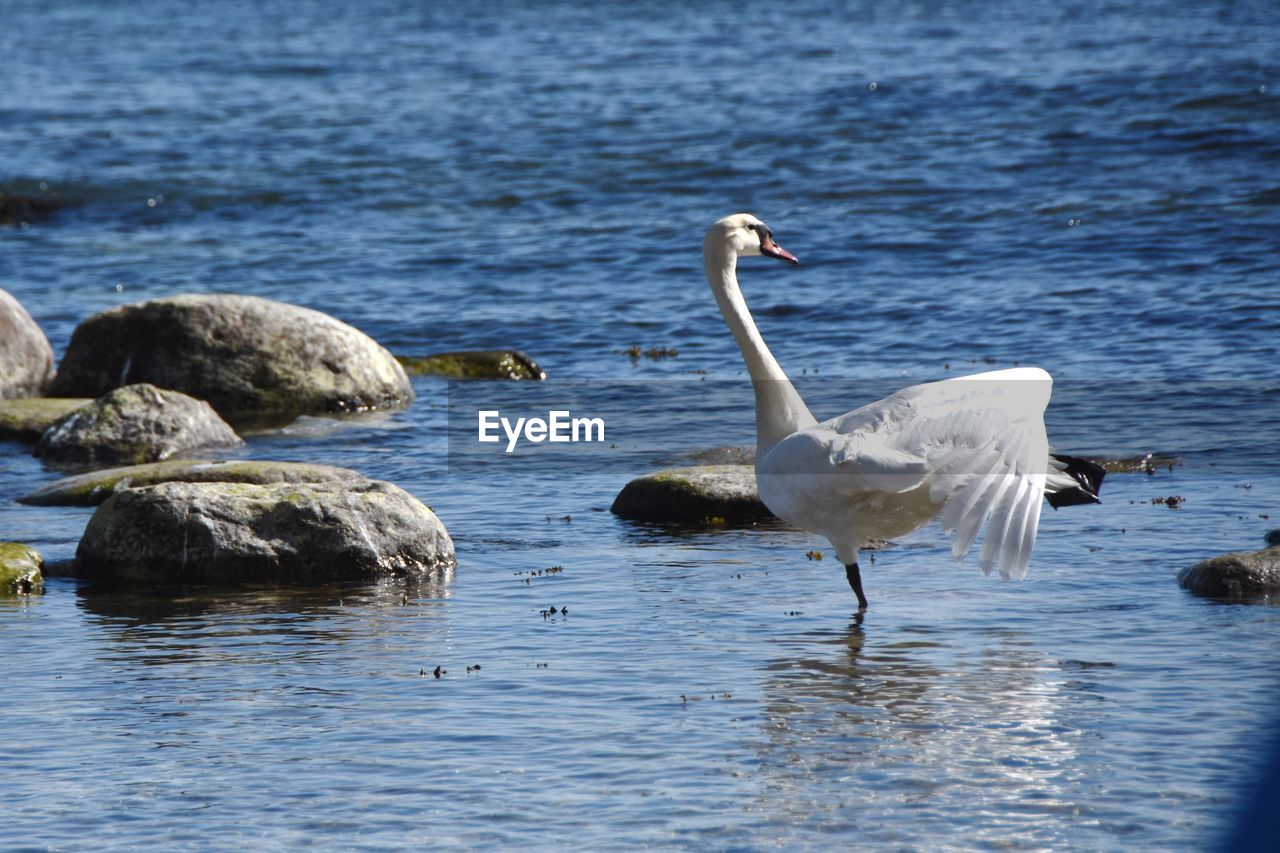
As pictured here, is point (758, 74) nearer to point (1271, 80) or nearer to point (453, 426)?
point (1271, 80)

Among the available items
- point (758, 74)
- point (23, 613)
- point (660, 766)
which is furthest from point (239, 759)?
point (758, 74)

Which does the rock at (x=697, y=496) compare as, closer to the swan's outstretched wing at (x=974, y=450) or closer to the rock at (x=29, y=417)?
the swan's outstretched wing at (x=974, y=450)

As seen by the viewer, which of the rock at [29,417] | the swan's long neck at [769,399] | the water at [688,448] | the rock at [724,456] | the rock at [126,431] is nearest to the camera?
the water at [688,448]

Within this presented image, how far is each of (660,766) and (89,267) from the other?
21404 millimetres

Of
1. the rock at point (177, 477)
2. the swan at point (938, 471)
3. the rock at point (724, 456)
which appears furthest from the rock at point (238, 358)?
the swan at point (938, 471)

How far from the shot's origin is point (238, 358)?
53.2 ft

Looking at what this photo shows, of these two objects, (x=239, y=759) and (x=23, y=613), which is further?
(x=23, y=613)

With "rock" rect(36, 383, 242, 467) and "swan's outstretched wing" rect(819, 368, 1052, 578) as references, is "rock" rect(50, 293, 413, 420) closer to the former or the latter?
"rock" rect(36, 383, 242, 467)

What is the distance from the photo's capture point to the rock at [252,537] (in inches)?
388

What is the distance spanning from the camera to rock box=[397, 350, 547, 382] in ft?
57.7

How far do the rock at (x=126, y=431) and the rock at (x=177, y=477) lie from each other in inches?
50.1

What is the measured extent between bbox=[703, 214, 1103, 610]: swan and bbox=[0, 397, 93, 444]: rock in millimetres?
7860

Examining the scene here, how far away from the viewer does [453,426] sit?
1542cm
